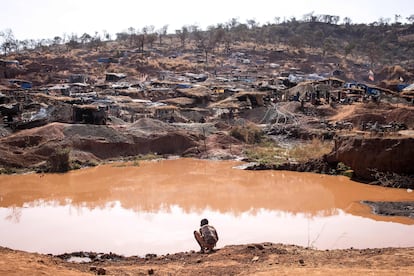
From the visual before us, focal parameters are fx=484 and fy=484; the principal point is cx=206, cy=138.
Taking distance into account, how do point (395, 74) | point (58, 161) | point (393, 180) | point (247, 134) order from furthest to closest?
point (395, 74) → point (247, 134) → point (58, 161) → point (393, 180)

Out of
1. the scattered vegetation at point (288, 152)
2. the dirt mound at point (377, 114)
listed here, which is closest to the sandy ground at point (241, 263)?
the scattered vegetation at point (288, 152)

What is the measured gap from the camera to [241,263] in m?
8.93

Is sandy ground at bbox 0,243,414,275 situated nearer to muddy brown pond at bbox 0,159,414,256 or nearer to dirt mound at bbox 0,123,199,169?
muddy brown pond at bbox 0,159,414,256

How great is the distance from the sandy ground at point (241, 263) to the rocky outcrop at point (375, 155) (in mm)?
9665

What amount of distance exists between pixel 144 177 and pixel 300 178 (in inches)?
266

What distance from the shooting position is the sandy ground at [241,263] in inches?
299

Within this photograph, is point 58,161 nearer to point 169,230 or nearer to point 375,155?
point 169,230

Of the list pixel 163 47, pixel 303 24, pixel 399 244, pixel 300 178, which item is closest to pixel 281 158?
pixel 300 178

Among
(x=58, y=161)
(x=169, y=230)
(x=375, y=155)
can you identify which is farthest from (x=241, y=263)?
(x=58, y=161)

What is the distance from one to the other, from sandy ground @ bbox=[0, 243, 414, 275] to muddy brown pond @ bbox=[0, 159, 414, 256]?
5.82 ft

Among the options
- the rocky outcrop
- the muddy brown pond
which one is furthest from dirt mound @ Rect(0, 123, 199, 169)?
the rocky outcrop

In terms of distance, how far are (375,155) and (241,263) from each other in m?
12.0

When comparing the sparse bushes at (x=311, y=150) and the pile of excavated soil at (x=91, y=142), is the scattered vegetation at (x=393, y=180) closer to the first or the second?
the sparse bushes at (x=311, y=150)

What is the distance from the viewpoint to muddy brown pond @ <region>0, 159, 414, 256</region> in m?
12.4
